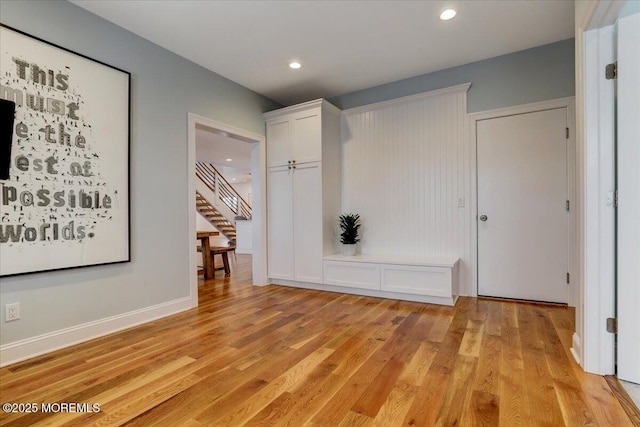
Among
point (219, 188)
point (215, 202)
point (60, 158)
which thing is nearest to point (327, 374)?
point (60, 158)

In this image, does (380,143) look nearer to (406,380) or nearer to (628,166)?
(628,166)

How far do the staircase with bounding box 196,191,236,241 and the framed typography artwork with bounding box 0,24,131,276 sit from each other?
625 cm

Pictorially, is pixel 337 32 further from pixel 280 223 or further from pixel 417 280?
pixel 417 280

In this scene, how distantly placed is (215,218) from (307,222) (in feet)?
19.4

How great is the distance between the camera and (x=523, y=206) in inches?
129

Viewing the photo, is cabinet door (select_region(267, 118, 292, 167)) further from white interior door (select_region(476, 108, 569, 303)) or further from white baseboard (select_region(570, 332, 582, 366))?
white baseboard (select_region(570, 332, 582, 366))

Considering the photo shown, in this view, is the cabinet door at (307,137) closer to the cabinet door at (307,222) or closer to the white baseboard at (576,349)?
the cabinet door at (307,222)

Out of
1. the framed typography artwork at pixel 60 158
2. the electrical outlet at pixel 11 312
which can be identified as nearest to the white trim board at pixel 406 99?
the framed typography artwork at pixel 60 158

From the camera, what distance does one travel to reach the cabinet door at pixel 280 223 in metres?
4.16

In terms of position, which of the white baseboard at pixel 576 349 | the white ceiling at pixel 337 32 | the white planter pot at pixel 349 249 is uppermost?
the white ceiling at pixel 337 32

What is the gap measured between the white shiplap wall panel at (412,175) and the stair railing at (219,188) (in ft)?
20.2

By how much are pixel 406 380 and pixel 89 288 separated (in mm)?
2457

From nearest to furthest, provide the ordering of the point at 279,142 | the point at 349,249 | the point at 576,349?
1. the point at 576,349
2. the point at 349,249
3. the point at 279,142

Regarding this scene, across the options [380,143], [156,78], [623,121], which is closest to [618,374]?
[623,121]
